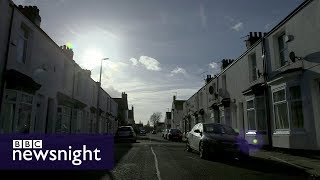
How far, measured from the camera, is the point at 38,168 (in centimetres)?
1043

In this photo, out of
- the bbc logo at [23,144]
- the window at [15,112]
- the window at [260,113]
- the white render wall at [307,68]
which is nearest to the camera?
the bbc logo at [23,144]

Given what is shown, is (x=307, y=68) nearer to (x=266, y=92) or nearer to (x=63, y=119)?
(x=266, y=92)

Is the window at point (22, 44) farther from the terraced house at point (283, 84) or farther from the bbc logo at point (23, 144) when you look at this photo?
the terraced house at point (283, 84)

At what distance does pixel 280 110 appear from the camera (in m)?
17.5

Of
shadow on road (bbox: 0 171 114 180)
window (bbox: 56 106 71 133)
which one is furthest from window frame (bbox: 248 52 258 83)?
shadow on road (bbox: 0 171 114 180)

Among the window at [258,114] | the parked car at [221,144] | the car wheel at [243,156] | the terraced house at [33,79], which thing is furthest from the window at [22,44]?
the window at [258,114]

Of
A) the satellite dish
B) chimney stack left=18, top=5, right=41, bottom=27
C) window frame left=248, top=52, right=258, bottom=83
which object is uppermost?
chimney stack left=18, top=5, right=41, bottom=27

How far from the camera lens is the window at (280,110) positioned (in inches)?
663

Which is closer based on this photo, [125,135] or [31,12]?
[31,12]

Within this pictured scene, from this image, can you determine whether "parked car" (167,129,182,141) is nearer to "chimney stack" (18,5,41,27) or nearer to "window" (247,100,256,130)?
"window" (247,100,256,130)

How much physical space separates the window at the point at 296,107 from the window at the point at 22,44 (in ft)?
47.0

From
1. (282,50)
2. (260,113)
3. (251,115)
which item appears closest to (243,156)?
(260,113)

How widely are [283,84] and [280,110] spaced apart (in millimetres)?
1679

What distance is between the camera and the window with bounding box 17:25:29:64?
52.6 ft
